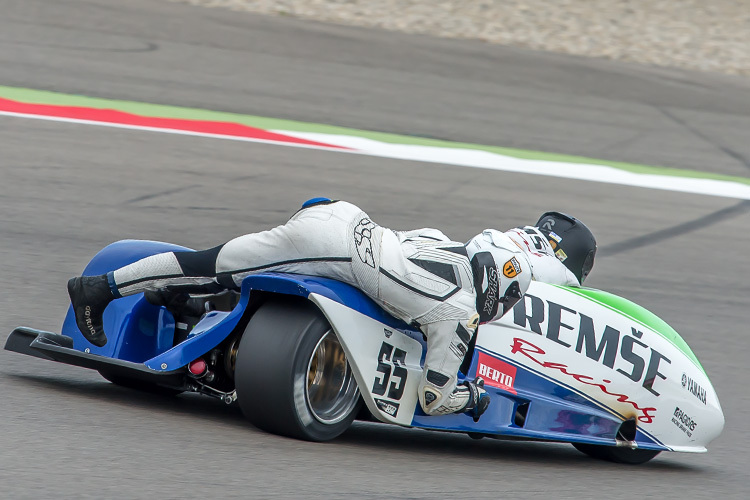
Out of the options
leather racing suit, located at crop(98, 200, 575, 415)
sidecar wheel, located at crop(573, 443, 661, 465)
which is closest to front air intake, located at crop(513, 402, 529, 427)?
leather racing suit, located at crop(98, 200, 575, 415)

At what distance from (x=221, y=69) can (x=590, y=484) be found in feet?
30.4

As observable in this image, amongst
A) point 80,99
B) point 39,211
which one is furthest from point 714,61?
point 39,211

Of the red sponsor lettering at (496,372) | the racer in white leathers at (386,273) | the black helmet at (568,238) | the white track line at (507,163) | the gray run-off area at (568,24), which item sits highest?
the gray run-off area at (568,24)

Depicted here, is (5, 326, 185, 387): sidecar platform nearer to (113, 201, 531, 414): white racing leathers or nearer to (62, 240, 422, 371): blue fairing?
(62, 240, 422, 371): blue fairing

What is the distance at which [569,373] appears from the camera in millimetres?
5160

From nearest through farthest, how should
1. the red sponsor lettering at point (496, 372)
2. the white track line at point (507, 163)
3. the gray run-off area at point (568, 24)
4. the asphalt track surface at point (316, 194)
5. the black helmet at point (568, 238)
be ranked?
the asphalt track surface at point (316, 194) < the red sponsor lettering at point (496, 372) < the black helmet at point (568, 238) < the white track line at point (507, 163) < the gray run-off area at point (568, 24)

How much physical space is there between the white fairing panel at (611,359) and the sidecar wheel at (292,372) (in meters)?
0.72

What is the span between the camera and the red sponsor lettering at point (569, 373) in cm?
508

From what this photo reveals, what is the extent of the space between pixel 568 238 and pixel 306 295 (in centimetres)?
139

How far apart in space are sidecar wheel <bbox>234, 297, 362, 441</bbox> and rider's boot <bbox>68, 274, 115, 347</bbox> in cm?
66

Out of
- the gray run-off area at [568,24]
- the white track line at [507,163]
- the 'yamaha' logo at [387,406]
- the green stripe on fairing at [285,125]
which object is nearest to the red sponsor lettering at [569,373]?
the 'yamaha' logo at [387,406]

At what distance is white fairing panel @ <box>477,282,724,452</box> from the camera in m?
5.11

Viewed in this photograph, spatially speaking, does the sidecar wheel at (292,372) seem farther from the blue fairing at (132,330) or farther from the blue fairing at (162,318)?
the blue fairing at (132,330)

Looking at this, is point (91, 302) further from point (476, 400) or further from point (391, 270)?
point (476, 400)
